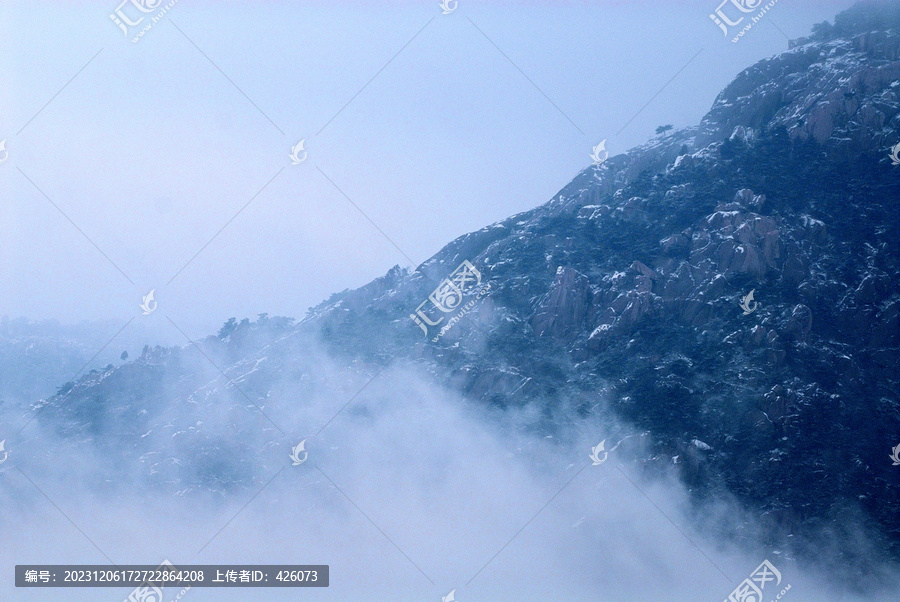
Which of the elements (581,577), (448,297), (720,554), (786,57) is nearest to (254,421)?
(448,297)

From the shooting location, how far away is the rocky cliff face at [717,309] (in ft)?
241

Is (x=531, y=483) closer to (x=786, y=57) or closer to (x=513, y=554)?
(x=513, y=554)

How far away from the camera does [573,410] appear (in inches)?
3209

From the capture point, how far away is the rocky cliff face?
241 feet

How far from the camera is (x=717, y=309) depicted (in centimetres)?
8250
